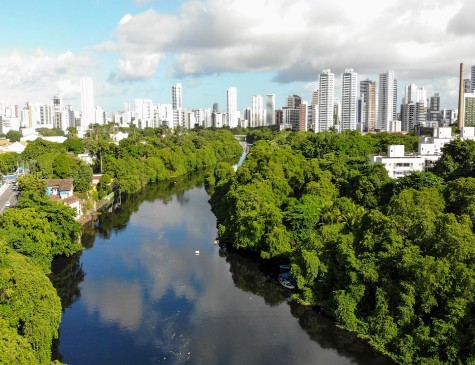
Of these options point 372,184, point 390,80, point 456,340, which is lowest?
point 456,340

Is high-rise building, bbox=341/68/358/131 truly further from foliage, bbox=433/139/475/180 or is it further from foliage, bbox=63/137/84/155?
foliage, bbox=433/139/475/180

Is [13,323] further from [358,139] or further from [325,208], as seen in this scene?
[358,139]

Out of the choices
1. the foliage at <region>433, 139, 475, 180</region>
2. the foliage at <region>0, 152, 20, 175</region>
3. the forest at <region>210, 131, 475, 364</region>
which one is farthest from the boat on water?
the foliage at <region>0, 152, 20, 175</region>

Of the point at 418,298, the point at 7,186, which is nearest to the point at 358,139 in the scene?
the point at 7,186

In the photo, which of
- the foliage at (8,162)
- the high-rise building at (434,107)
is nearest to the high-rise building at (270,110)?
the high-rise building at (434,107)

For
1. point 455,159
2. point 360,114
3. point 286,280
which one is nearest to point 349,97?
point 360,114

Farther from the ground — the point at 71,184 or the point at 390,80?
the point at 390,80

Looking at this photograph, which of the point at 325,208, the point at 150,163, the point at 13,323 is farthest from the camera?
the point at 150,163
